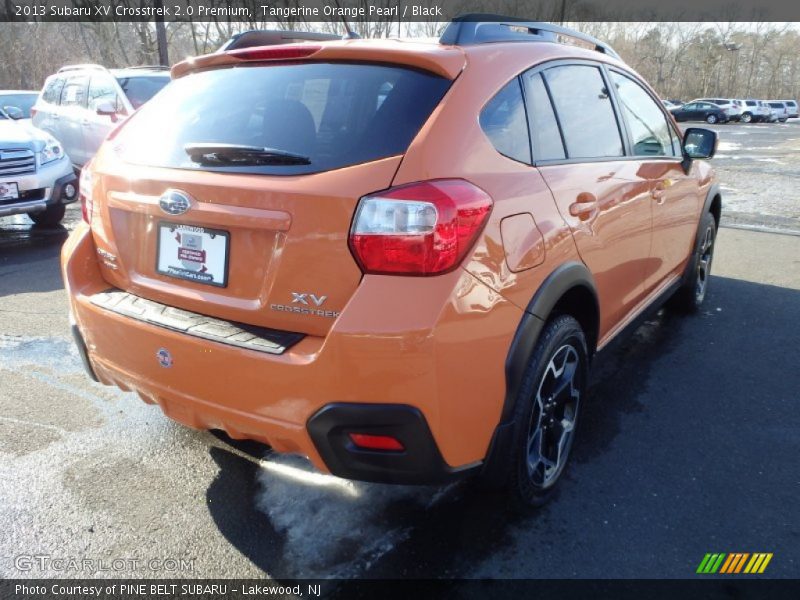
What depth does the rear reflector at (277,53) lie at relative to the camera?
7.52 feet

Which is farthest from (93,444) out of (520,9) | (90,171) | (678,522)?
(520,9)

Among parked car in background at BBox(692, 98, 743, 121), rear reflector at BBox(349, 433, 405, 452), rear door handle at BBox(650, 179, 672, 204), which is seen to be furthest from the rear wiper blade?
parked car in background at BBox(692, 98, 743, 121)

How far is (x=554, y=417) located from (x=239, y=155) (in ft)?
5.41

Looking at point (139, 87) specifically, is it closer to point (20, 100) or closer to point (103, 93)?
point (103, 93)

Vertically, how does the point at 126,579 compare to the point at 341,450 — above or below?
below

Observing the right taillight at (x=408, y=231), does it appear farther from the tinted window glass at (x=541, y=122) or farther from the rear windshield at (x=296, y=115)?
the tinted window glass at (x=541, y=122)

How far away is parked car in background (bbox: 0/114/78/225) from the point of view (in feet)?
22.3

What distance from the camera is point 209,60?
2594mm

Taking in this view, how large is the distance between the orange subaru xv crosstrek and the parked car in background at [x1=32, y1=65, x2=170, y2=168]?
752 cm

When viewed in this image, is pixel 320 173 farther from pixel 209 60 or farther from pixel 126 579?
pixel 126 579

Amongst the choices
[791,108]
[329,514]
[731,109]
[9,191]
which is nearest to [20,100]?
[9,191]

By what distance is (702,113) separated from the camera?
44.0m

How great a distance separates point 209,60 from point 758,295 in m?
4.88

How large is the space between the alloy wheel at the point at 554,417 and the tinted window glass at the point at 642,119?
134 centimetres
